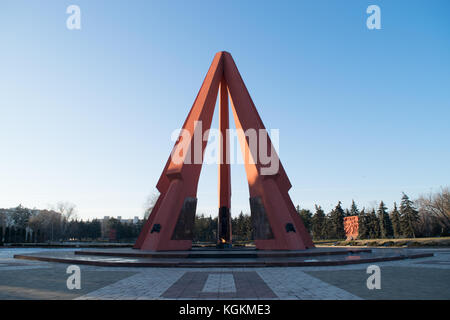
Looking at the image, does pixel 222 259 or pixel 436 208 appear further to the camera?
pixel 436 208

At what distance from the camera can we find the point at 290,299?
456 cm

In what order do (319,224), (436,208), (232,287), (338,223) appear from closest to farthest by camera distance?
1. (232,287)
2. (436,208)
3. (338,223)
4. (319,224)

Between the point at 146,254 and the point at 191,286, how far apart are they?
20.6 ft

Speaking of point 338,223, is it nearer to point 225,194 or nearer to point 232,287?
point 225,194

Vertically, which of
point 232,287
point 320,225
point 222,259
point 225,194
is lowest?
point 320,225

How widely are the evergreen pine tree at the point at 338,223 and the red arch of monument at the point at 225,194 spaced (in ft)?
150

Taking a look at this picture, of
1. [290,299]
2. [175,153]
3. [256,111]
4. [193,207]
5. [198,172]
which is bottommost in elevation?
[290,299]

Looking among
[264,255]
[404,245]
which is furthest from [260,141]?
[404,245]

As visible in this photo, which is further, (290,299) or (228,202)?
(228,202)

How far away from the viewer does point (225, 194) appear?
703 inches

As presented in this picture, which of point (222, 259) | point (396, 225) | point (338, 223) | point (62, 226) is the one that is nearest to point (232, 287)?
point (222, 259)

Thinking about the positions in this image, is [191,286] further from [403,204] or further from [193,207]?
[403,204]

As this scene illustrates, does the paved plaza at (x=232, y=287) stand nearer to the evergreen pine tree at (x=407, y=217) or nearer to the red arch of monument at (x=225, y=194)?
the red arch of monument at (x=225, y=194)

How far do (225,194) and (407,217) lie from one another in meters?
43.1
